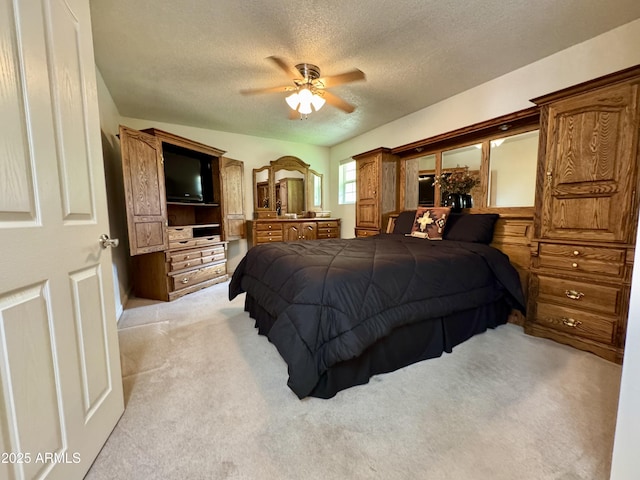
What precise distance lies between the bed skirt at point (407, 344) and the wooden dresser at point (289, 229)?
210 cm

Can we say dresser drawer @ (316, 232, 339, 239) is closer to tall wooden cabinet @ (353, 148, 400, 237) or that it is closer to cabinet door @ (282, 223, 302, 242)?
cabinet door @ (282, 223, 302, 242)

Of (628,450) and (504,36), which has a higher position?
(504,36)

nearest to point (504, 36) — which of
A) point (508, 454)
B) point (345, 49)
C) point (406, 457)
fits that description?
point (345, 49)

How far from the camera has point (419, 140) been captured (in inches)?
145

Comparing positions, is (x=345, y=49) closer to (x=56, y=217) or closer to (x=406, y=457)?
(x=56, y=217)

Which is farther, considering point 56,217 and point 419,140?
point 419,140

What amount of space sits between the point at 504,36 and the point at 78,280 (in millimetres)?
3358

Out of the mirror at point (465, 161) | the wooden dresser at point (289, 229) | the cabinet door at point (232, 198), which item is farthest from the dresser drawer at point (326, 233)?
the mirror at point (465, 161)

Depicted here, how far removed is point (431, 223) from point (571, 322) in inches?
58.0

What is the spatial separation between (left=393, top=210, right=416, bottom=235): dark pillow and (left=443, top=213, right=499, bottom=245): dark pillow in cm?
50

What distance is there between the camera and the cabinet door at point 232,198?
13.5 ft

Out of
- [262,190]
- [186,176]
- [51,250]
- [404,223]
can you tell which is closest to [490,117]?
[404,223]

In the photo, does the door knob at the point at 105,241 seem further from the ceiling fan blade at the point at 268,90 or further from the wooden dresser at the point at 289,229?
the wooden dresser at the point at 289,229

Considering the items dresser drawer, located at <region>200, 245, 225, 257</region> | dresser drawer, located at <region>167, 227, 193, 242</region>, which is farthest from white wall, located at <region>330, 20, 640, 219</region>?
dresser drawer, located at <region>167, 227, 193, 242</region>
